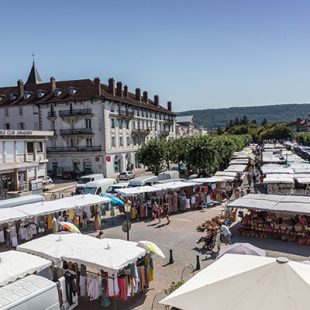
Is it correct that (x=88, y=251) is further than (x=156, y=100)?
No

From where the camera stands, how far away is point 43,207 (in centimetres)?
1777

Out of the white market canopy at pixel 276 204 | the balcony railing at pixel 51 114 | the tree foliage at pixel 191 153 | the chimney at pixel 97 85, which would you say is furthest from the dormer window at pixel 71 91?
the white market canopy at pixel 276 204

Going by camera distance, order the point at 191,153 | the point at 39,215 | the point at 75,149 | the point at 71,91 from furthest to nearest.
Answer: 1. the point at 71,91
2. the point at 75,149
3. the point at 191,153
4. the point at 39,215

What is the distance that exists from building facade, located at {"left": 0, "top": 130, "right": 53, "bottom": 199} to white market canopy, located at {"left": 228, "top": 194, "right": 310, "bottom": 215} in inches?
874

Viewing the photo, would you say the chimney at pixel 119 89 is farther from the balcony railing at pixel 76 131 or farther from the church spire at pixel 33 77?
the church spire at pixel 33 77

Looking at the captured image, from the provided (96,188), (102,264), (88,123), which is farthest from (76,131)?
(102,264)

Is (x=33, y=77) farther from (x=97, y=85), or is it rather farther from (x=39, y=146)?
(x=39, y=146)

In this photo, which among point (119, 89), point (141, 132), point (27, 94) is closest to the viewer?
point (27, 94)

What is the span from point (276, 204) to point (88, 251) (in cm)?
987

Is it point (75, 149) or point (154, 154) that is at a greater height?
point (75, 149)

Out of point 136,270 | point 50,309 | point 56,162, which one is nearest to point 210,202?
point 136,270

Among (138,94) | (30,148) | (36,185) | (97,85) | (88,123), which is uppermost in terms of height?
(138,94)

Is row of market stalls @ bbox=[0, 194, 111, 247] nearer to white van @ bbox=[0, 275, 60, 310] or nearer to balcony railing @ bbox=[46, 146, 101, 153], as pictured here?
white van @ bbox=[0, 275, 60, 310]

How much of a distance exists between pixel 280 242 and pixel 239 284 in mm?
10673
